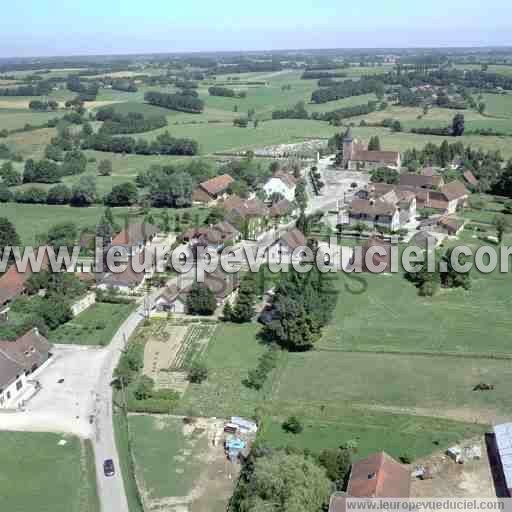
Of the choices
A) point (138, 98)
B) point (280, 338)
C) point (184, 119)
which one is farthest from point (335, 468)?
point (138, 98)

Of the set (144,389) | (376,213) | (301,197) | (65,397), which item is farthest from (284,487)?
(301,197)

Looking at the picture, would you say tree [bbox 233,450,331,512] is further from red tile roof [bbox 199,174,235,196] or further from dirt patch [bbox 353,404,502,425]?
red tile roof [bbox 199,174,235,196]

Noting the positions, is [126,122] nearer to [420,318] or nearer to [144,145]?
[144,145]

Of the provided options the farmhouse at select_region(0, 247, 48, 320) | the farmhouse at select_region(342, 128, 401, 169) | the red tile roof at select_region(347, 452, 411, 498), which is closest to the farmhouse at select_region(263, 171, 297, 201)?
the farmhouse at select_region(342, 128, 401, 169)

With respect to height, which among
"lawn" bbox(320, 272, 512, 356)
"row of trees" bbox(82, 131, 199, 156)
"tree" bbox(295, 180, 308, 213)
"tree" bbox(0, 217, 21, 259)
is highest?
"row of trees" bbox(82, 131, 199, 156)

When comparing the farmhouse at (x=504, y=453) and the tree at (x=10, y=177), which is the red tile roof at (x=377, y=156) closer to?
the tree at (x=10, y=177)

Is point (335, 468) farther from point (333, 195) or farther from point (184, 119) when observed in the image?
point (184, 119)
